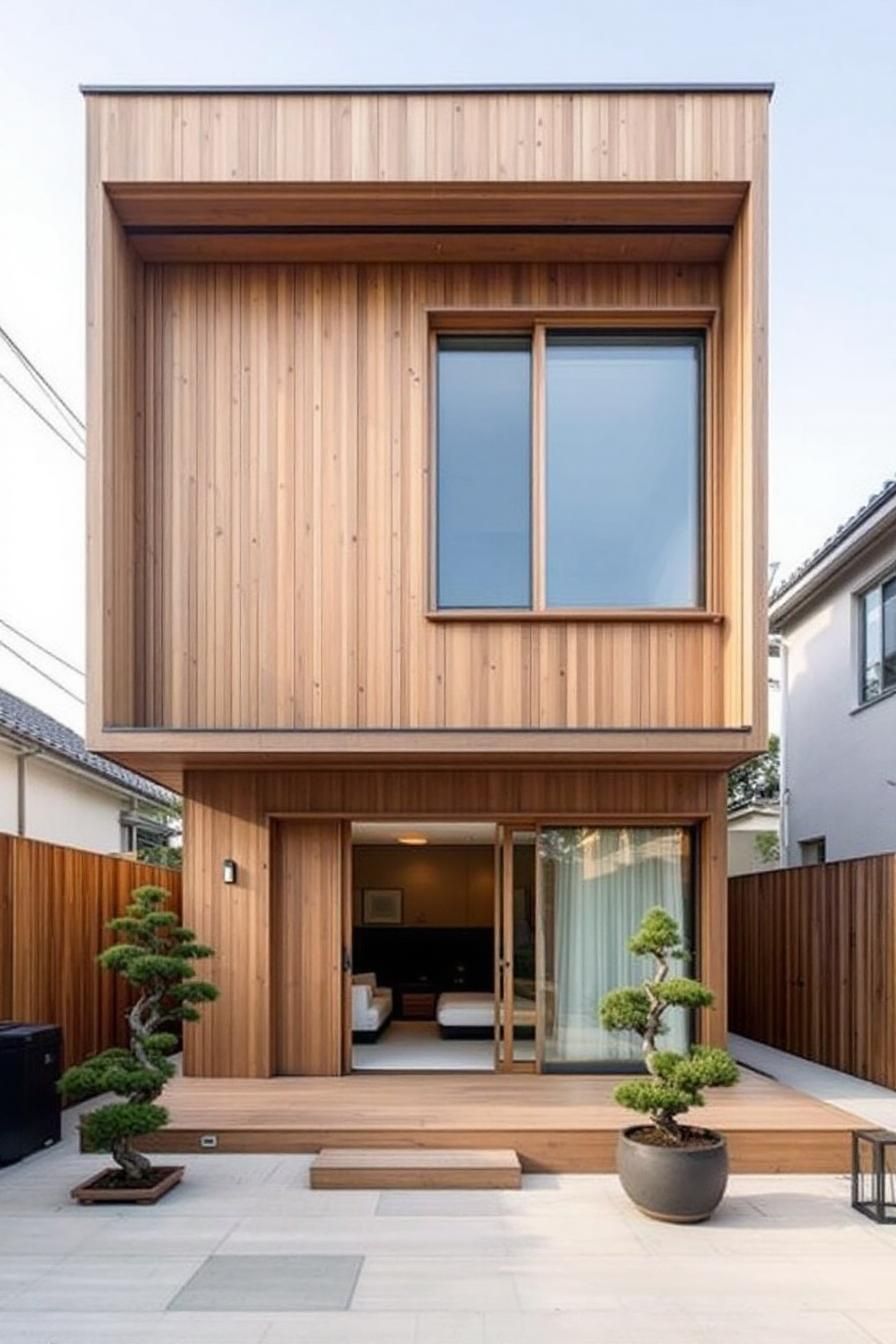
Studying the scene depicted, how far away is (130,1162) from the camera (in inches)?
223

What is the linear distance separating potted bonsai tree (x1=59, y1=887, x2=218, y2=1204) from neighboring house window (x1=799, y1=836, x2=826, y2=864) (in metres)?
7.93

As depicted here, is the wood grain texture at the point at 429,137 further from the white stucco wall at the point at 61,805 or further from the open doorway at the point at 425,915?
the white stucco wall at the point at 61,805

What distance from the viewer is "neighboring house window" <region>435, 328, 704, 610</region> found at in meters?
7.46

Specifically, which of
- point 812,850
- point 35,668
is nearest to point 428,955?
point 812,850

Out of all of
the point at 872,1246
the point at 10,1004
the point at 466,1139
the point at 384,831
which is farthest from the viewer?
the point at 384,831

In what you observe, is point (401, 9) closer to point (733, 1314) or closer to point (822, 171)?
point (822, 171)

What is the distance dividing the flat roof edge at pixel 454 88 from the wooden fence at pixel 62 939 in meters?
5.12

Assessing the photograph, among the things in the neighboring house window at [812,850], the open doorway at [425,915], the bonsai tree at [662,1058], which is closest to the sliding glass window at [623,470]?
the bonsai tree at [662,1058]

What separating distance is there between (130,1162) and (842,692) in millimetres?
8525

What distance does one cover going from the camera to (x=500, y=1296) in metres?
4.32

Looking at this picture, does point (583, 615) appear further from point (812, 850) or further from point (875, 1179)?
point (812, 850)

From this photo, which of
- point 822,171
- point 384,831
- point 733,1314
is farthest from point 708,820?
point 822,171

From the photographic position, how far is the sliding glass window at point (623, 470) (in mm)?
7465

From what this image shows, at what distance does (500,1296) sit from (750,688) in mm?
3995
